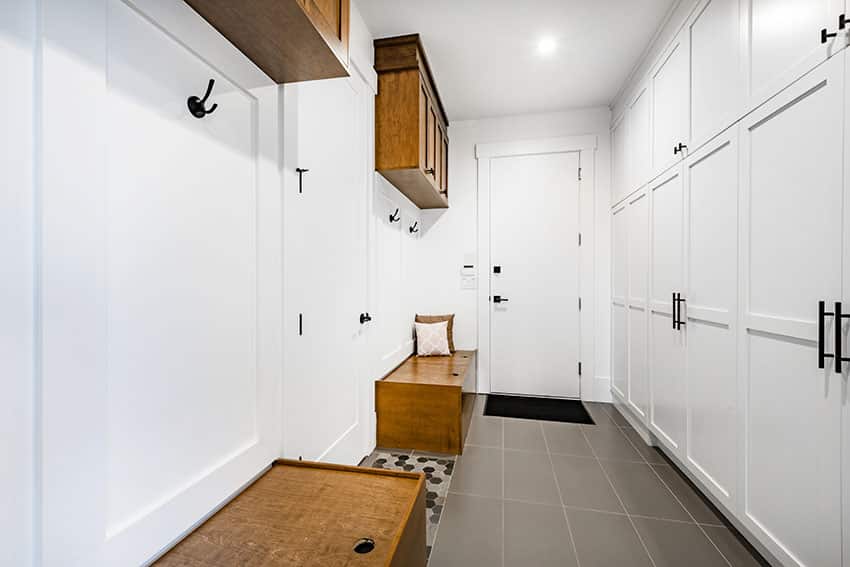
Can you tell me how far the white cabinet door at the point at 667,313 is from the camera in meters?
2.23

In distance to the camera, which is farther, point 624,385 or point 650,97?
point 624,385

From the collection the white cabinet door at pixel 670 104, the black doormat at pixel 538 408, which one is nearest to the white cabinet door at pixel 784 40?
the white cabinet door at pixel 670 104

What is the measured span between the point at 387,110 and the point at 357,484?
2.25m

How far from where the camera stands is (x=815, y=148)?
1260 mm

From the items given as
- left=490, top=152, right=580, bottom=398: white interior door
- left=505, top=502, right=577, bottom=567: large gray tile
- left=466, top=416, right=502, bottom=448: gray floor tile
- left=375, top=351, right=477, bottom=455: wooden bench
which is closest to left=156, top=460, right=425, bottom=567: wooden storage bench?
left=505, top=502, right=577, bottom=567: large gray tile

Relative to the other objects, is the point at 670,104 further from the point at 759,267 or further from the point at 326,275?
the point at 326,275

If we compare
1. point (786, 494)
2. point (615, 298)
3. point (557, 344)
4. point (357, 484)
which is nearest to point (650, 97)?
point (615, 298)

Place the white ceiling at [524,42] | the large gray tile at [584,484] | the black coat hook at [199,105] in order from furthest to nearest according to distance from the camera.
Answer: the white ceiling at [524,42] < the large gray tile at [584,484] < the black coat hook at [199,105]

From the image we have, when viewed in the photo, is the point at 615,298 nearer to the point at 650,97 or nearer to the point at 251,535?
the point at 650,97

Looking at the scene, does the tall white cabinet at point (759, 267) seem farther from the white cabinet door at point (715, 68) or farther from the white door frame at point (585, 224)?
the white door frame at point (585, 224)

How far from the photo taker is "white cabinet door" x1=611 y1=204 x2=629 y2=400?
321cm

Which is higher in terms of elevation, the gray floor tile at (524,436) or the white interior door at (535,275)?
the white interior door at (535,275)

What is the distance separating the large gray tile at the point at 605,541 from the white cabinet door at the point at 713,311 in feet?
1.58

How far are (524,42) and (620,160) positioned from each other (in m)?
1.41
